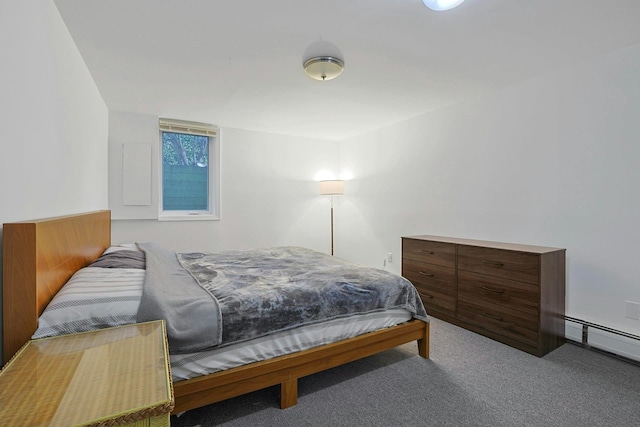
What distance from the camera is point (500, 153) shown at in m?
3.07

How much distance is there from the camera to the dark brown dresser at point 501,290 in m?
2.36

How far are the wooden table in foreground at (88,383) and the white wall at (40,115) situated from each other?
56 centimetres

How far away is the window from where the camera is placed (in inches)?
167

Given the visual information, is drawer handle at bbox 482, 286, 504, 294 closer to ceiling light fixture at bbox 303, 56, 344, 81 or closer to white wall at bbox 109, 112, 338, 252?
ceiling light fixture at bbox 303, 56, 344, 81

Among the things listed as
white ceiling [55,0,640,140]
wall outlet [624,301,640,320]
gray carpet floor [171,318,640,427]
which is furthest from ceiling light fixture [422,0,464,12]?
wall outlet [624,301,640,320]

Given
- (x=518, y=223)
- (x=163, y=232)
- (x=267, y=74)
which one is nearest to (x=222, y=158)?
(x=163, y=232)

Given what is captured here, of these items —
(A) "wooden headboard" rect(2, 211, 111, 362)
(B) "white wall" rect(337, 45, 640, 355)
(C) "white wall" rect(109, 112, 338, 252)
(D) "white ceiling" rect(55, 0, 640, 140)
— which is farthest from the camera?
(C) "white wall" rect(109, 112, 338, 252)

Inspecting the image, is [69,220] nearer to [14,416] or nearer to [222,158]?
[14,416]

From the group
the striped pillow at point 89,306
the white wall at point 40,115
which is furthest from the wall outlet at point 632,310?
the white wall at point 40,115

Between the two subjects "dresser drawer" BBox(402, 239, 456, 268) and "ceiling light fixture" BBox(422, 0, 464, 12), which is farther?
"dresser drawer" BBox(402, 239, 456, 268)

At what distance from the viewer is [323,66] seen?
2.24m

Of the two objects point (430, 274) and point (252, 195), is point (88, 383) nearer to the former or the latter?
point (430, 274)

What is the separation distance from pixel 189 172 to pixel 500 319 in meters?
4.14

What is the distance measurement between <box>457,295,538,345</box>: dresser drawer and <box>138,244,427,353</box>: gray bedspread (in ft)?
2.73
